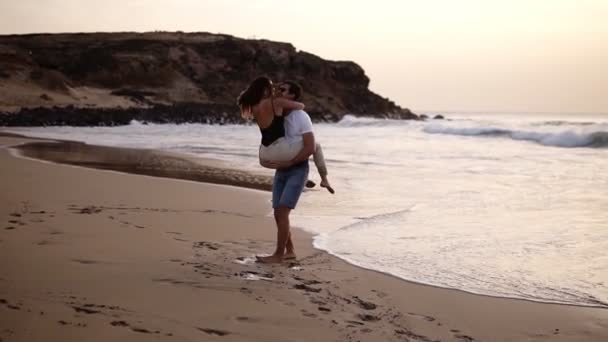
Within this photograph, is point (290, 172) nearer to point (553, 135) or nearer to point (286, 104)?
point (286, 104)

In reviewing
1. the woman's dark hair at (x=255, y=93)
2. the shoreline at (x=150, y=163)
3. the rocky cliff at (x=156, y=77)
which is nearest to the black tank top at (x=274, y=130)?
the woman's dark hair at (x=255, y=93)

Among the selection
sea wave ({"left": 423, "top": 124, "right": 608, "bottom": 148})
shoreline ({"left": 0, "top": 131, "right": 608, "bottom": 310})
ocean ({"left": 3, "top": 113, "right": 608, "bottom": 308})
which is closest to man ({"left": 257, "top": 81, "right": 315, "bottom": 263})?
ocean ({"left": 3, "top": 113, "right": 608, "bottom": 308})

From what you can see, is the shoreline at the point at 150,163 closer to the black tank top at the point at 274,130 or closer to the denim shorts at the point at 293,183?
the denim shorts at the point at 293,183

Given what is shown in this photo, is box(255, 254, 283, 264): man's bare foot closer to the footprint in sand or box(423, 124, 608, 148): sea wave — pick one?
the footprint in sand

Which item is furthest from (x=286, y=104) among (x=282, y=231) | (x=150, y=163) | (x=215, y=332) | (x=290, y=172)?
(x=150, y=163)

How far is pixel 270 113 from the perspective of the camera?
536 cm

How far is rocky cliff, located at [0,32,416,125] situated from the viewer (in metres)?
40.1

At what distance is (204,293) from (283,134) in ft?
5.65

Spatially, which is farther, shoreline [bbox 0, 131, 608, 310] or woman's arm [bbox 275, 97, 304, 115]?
shoreline [bbox 0, 131, 608, 310]

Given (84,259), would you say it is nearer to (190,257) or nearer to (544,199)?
Result: (190,257)

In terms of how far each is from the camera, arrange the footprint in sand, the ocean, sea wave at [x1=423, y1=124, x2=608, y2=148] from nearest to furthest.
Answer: the footprint in sand → the ocean → sea wave at [x1=423, y1=124, x2=608, y2=148]

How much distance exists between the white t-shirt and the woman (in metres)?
0.03

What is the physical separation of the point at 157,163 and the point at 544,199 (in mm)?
8417

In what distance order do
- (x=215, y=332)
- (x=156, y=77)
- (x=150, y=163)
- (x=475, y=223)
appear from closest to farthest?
(x=215, y=332)
(x=475, y=223)
(x=150, y=163)
(x=156, y=77)
